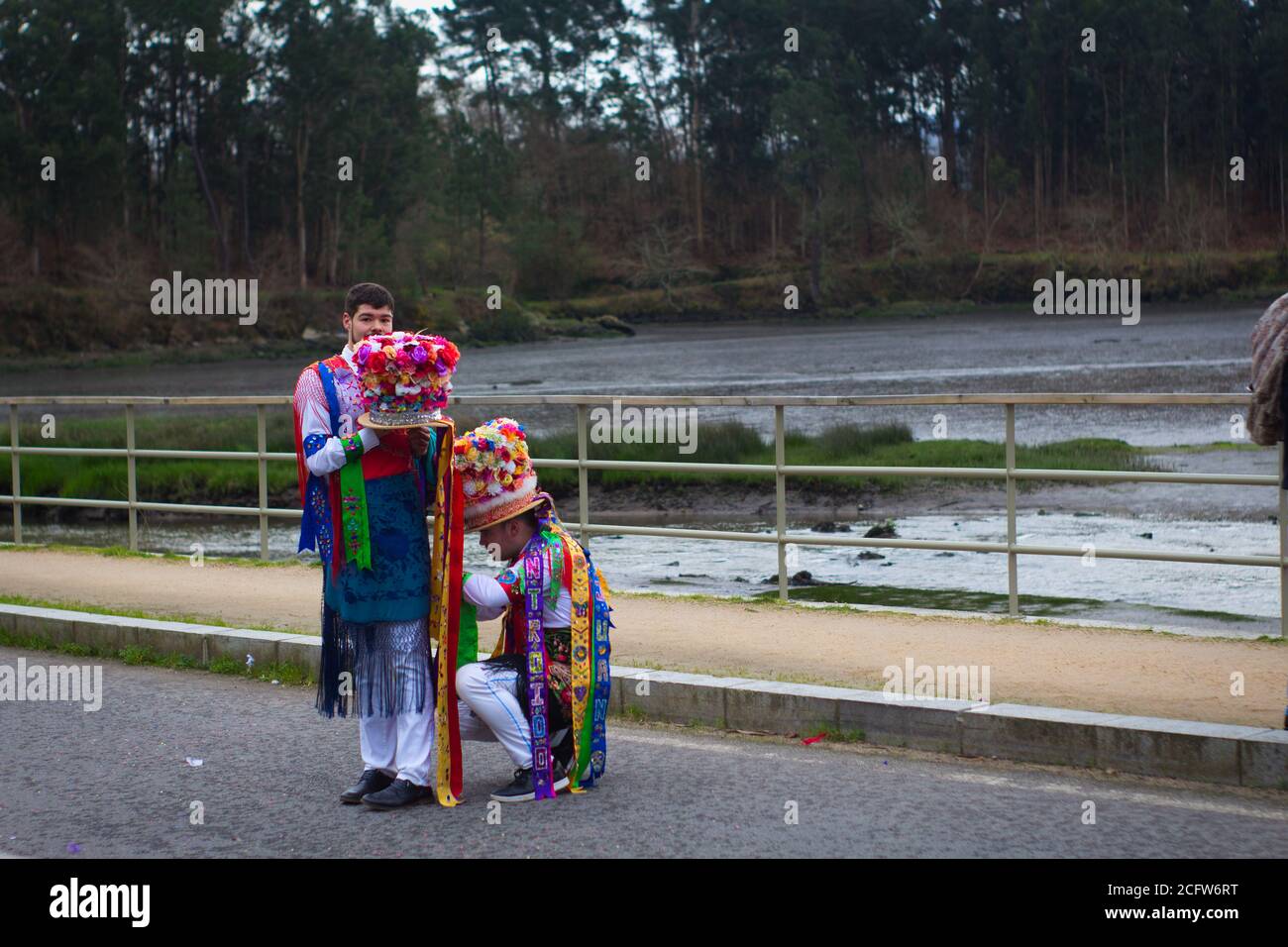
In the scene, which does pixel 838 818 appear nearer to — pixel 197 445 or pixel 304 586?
pixel 304 586

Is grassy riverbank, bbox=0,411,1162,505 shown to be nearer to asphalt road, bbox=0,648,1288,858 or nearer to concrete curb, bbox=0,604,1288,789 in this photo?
concrete curb, bbox=0,604,1288,789

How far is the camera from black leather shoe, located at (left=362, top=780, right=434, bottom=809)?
601 cm

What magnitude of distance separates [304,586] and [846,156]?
8815cm

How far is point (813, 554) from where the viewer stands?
18.3m

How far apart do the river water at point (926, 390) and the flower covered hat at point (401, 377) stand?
8.52 m

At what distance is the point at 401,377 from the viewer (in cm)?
571

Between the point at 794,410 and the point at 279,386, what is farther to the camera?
the point at 279,386

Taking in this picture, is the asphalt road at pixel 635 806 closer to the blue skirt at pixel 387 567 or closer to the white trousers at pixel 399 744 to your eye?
the white trousers at pixel 399 744

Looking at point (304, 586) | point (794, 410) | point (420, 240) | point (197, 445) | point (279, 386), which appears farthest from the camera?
point (420, 240)

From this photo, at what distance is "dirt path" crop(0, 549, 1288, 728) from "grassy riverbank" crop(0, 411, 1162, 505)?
41.6ft

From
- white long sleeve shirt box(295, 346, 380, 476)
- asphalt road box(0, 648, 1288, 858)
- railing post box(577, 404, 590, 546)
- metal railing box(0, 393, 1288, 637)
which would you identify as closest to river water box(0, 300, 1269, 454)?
metal railing box(0, 393, 1288, 637)

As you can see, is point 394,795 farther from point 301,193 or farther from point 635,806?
point 301,193

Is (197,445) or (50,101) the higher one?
(50,101)
